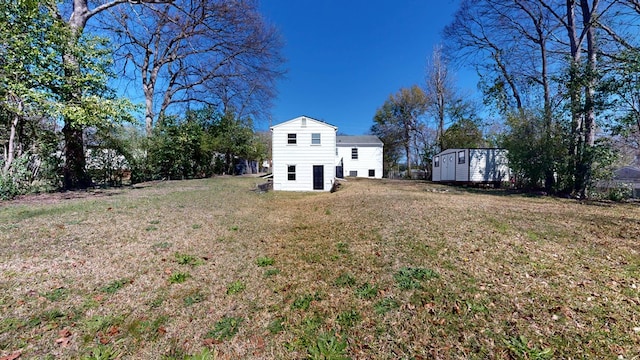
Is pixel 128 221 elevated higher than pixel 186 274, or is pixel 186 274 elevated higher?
pixel 128 221

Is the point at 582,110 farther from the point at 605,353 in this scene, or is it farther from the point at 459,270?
the point at 605,353

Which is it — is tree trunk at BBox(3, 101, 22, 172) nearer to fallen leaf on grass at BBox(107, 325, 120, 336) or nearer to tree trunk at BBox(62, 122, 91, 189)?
tree trunk at BBox(62, 122, 91, 189)

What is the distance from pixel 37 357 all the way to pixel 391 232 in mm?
5020

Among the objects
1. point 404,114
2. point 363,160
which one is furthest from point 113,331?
point 404,114

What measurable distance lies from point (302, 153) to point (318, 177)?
1.82 m

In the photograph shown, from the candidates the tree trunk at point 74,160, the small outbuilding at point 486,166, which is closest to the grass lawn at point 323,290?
the tree trunk at point 74,160

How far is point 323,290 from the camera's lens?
10.8 ft

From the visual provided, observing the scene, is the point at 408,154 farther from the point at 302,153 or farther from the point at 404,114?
the point at 302,153

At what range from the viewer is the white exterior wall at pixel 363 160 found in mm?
30297

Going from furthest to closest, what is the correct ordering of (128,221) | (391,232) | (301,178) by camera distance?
(301,178), (128,221), (391,232)

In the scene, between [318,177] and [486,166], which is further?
→ [486,166]

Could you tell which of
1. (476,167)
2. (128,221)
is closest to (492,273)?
(128,221)

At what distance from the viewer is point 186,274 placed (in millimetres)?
3715

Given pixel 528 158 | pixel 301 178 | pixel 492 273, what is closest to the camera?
pixel 492 273
